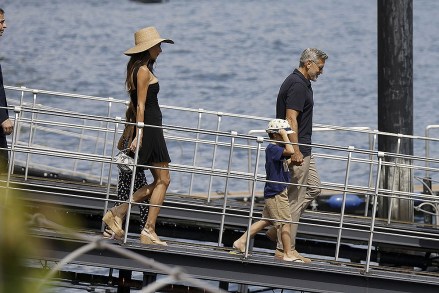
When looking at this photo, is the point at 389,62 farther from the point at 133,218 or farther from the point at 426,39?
the point at 426,39

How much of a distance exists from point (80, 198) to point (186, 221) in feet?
3.48

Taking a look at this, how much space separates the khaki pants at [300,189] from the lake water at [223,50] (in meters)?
18.9

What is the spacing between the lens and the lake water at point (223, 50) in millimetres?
34812

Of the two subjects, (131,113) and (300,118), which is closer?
(131,113)

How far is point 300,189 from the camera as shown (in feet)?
27.3

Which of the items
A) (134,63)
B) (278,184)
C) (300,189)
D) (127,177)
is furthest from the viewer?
(300,189)

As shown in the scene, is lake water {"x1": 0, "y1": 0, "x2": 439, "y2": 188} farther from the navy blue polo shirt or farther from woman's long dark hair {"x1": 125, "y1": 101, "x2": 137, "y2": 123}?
woman's long dark hair {"x1": 125, "y1": 101, "x2": 137, "y2": 123}

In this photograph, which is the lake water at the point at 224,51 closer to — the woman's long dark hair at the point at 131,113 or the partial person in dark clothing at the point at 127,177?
the partial person in dark clothing at the point at 127,177

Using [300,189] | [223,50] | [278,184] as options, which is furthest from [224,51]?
[278,184]

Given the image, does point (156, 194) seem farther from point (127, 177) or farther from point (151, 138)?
point (151, 138)

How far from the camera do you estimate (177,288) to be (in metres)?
9.95

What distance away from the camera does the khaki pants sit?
26.9 feet

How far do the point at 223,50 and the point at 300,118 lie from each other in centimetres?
3604

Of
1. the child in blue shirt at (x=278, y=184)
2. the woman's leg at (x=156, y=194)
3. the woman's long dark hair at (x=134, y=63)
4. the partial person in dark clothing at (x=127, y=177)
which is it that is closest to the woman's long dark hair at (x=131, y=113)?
the partial person in dark clothing at (x=127, y=177)
